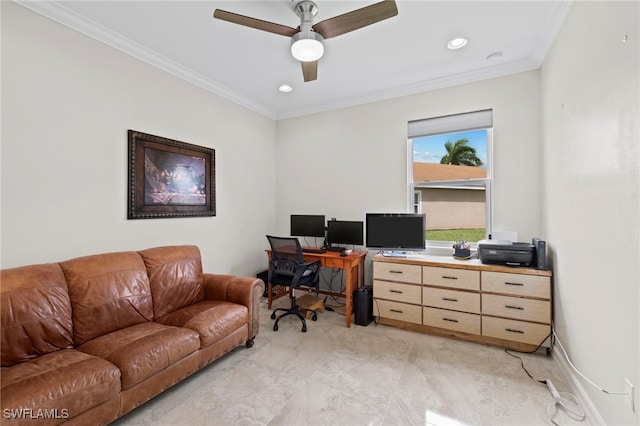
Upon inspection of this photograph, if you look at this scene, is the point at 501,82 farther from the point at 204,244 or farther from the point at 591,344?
the point at 204,244

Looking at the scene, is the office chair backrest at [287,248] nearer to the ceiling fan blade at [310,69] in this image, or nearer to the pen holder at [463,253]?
the ceiling fan blade at [310,69]

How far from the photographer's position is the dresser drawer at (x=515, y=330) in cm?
252

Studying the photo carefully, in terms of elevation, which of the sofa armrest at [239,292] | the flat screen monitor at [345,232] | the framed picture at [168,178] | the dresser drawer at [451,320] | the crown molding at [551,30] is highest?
the crown molding at [551,30]

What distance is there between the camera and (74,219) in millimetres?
2314

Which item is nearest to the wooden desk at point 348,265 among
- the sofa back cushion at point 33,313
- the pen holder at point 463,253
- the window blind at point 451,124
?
the pen holder at point 463,253

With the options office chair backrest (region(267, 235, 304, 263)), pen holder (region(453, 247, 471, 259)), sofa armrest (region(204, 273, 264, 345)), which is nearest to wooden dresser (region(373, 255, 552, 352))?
pen holder (region(453, 247, 471, 259))

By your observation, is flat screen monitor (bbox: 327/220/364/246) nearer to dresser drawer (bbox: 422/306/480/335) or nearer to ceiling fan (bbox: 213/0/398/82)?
dresser drawer (bbox: 422/306/480/335)

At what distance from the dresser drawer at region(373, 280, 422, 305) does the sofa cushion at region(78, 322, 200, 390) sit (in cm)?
197

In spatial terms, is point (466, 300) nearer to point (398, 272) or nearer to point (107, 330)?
point (398, 272)

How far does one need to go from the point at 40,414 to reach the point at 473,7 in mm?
3739

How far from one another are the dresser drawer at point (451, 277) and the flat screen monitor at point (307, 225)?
1.55m

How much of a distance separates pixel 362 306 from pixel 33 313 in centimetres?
279

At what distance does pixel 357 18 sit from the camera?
6.25 feet

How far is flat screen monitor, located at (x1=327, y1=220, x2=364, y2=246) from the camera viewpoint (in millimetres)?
3707
